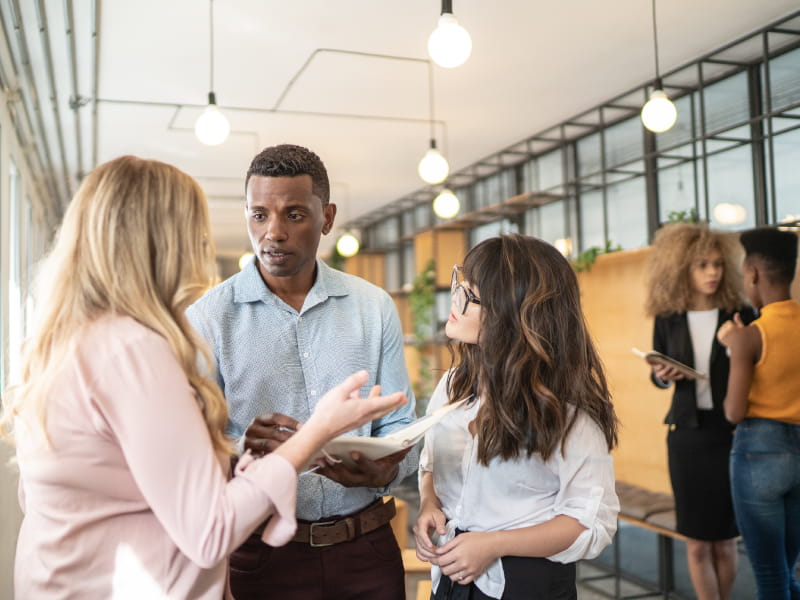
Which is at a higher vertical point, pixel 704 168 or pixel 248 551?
pixel 704 168

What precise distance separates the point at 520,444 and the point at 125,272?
0.87m

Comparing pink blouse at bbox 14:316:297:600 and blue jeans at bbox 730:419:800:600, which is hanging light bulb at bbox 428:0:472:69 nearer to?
blue jeans at bbox 730:419:800:600

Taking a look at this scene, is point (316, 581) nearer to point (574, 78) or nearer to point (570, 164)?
point (574, 78)

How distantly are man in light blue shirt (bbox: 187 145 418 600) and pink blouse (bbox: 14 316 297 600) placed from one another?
50 cm

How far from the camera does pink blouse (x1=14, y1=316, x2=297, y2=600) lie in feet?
3.51

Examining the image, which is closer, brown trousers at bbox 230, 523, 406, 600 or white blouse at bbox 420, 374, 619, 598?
white blouse at bbox 420, 374, 619, 598

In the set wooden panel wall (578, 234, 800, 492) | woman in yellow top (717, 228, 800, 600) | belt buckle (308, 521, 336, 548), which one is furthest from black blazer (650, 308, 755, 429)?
belt buckle (308, 521, 336, 548)

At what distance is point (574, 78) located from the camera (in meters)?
5.17

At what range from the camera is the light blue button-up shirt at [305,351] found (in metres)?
1.69

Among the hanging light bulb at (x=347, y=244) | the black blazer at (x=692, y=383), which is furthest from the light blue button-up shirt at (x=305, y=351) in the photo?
the hanging light bulb at (x=347, y=244)

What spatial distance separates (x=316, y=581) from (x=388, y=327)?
0.62 m

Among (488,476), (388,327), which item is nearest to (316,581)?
(488,476)

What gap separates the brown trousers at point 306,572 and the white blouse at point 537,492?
16 cm

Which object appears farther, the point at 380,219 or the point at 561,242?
the point at 380,219
